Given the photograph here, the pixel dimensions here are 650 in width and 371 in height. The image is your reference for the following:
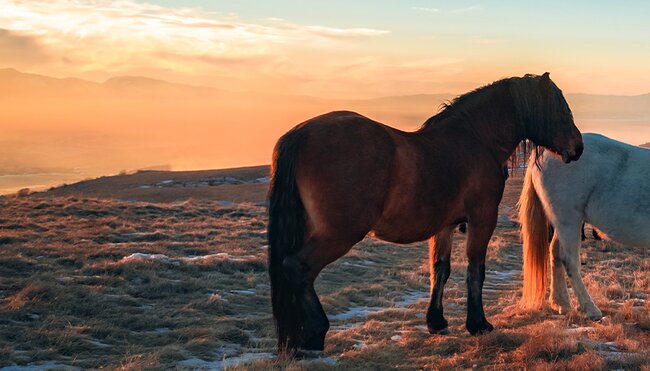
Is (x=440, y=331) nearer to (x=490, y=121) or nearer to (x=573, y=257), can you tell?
(x=573, y=257)

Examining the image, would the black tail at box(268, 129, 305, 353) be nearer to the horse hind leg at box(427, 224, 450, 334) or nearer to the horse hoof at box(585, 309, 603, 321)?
the horse hind leg at box(427, 224, 450, 334)

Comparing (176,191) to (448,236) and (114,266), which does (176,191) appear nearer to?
(114,266)

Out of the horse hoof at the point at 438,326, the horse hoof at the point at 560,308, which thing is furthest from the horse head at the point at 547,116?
the horse hoof at the point at 438,326

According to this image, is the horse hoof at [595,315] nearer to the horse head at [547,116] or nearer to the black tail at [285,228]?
the horse head at [547,116]

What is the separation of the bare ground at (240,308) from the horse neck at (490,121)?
2246mm

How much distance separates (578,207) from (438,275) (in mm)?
2243

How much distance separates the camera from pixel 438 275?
7973 millimetres

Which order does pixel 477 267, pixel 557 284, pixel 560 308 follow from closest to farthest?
1. pixel 477 267
2. pixel 560 308
3. pixel 557 284

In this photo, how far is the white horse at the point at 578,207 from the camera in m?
8.36

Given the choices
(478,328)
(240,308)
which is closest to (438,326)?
(478,328)

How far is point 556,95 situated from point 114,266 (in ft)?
28.2

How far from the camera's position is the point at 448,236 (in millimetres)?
7910

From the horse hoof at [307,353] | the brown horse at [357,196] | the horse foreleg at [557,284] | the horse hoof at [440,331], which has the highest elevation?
the brown horse at [357,196]

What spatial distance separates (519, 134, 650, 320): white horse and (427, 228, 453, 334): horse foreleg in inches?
67.9
